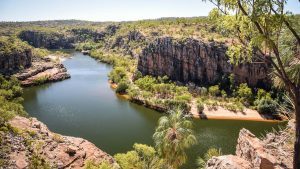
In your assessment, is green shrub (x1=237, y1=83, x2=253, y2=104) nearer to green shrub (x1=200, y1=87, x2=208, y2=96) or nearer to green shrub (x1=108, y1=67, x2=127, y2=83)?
green shrub (x1=200, y1=87, x2=208, y2=96)

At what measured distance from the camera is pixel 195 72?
120062mm

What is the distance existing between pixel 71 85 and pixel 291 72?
392 feet

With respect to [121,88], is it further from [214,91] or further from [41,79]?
[41,79]

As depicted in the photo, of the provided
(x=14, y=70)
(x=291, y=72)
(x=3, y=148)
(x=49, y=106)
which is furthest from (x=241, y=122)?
(x=14, y=70)

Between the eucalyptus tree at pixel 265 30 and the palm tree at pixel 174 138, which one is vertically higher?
the eucalyptus tree at pixel 265 30

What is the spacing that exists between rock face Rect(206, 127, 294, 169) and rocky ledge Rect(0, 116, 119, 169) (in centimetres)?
2245

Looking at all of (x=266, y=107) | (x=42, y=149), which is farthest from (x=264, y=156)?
(x=266, y=107)

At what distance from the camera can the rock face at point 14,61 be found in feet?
436

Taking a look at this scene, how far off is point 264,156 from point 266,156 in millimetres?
160

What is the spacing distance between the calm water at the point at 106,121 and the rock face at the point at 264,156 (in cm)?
3490

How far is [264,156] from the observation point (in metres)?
18.5

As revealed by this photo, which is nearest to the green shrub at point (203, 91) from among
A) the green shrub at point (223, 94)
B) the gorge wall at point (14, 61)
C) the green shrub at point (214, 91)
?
the green shrub at point (214, 91)

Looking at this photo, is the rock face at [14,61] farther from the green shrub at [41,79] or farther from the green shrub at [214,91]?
the green shrub at [214,91]

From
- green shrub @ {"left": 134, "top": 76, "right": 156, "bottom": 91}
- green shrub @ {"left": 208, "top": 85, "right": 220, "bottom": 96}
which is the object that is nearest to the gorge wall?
green shrub @ {"left": 134, "top": 76, "right": 156, "bottom": 91}
